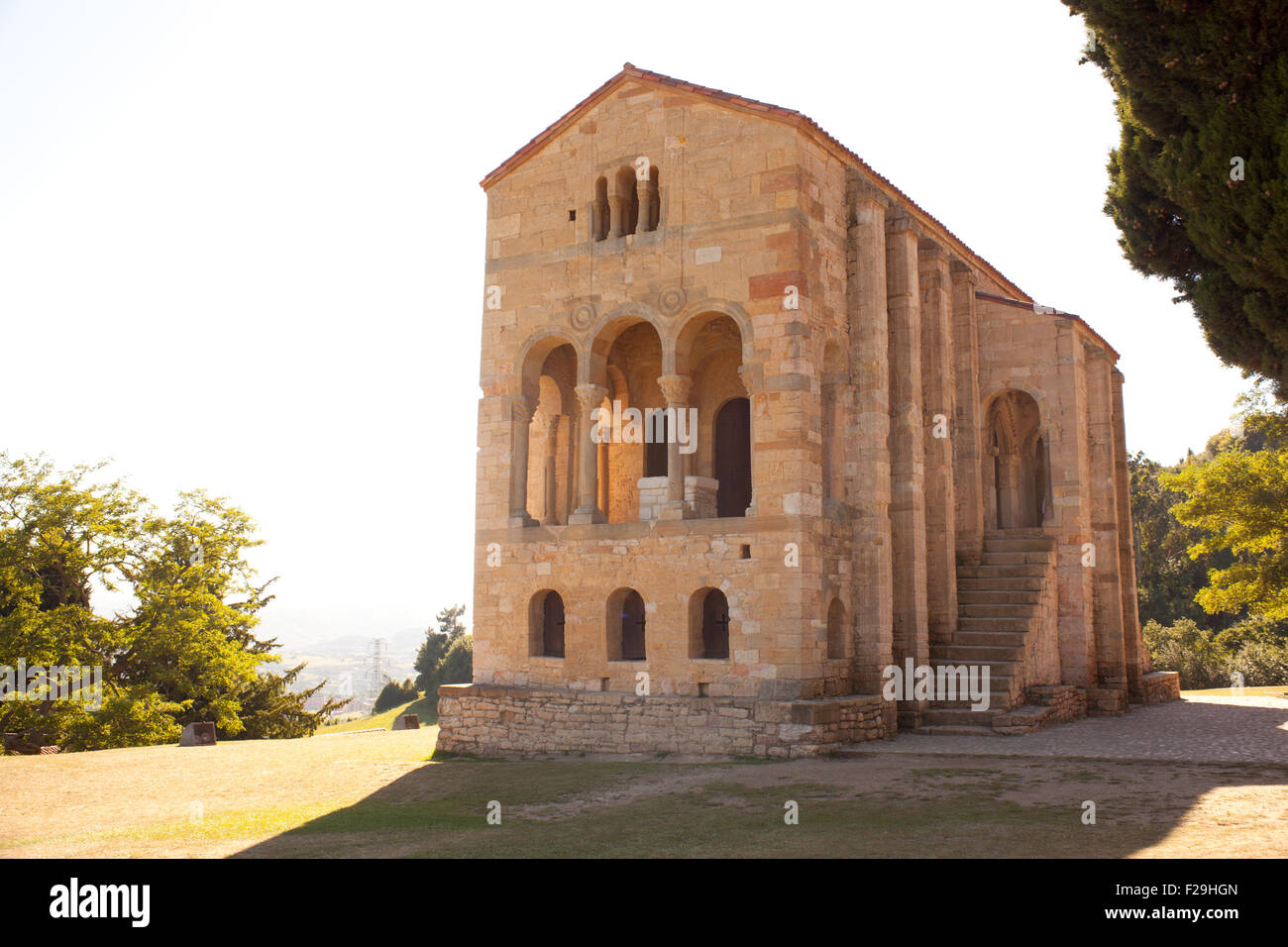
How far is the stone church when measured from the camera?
635 inches

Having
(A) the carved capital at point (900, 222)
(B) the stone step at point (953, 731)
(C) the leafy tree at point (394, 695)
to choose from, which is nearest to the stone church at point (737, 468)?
(A) the carved capital at point (900, 222)

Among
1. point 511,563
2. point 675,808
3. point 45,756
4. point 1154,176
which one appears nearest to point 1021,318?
point 1154,176

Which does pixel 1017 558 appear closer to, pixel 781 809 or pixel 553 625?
pixel 553 625

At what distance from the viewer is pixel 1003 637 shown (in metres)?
19.0

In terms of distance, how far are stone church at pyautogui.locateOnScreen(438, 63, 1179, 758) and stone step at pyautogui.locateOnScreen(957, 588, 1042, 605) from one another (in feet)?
0.17

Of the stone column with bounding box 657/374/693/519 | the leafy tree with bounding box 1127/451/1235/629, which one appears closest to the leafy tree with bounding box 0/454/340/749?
the stone column with bounding box 657/374/693/519

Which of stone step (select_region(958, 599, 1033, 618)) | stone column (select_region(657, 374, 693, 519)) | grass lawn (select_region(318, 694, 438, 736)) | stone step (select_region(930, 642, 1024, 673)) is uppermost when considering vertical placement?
stone column (select_region(657, 374, 693, 519))

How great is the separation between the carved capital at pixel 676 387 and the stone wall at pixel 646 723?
198 inches

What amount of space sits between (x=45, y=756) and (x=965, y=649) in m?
16.6

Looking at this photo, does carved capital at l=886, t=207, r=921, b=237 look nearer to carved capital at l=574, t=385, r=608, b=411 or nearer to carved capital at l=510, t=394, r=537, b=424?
carved capital at l=574, t=385, r=608, b=411

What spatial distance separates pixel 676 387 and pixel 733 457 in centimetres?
397

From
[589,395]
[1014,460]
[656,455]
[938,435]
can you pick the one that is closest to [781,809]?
[589,395]

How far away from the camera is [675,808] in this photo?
434 inches

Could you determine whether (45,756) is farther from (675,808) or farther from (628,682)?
(675,808)
